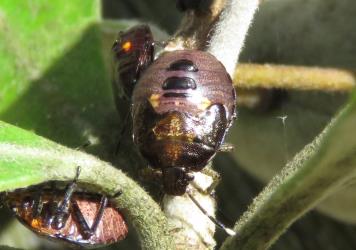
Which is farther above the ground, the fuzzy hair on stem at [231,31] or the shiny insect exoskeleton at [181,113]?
the fuzzy hair on stem at [231,31]

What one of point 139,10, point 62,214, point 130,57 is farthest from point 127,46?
point 139,10

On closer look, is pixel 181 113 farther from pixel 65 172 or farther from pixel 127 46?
pixel 65 172

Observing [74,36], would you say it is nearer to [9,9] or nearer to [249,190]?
[9,9]

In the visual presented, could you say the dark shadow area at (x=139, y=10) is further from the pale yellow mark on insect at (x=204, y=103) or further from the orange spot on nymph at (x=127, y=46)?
the pale yellow mark on insect at (x=204, y=103)

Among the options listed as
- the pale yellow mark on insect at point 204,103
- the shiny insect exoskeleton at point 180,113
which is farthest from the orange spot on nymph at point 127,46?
the pale yellow mark on insect at point 204,103

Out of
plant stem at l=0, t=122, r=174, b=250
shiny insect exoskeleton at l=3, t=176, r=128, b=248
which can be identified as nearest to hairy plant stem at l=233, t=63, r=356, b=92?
shiny insect exoskeleton at l=3, t=176, r=128, b=248

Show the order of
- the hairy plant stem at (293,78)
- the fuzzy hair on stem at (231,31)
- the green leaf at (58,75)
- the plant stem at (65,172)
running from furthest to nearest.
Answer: the hairy plant stem at (293,78) → the green leaf at (58,75) → the fuzzy hair on stem at (231,31) → the plant stem at (65,172)
